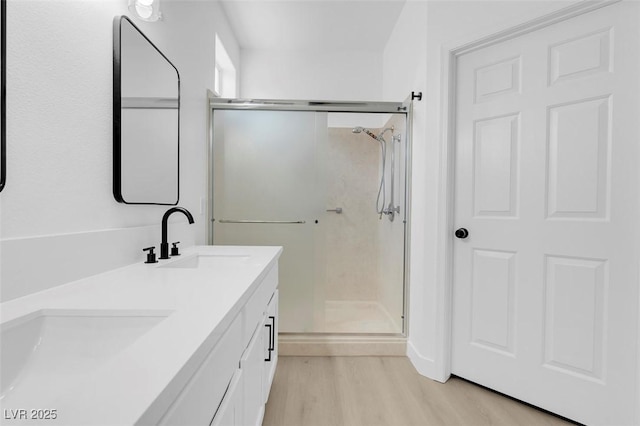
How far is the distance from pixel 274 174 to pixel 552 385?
202cm

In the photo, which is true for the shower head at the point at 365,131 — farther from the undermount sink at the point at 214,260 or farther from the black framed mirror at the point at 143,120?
the undermount sink at the point at 214,260

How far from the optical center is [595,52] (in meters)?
1.46

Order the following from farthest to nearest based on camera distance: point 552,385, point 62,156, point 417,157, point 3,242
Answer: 1. point 417,157
2. point 552,385
3. point 62,156
4. point 3,242

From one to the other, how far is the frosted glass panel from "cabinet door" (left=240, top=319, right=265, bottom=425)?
1.08m

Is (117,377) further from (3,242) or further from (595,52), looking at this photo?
(595,52)

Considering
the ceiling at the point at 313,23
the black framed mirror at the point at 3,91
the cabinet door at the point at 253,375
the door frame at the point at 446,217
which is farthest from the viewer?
the ceiling at the point at 313,23

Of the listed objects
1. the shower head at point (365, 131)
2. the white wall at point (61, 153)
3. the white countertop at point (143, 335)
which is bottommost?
the white countertop at point (143, 335)

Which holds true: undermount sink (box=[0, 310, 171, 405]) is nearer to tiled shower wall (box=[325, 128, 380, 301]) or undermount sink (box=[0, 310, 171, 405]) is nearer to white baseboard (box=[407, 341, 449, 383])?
white baseboard (box=[407, 341, 449, 383])

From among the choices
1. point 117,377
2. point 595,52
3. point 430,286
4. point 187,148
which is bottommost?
point 430,286

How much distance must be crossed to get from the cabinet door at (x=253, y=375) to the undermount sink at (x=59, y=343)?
14.9 inches

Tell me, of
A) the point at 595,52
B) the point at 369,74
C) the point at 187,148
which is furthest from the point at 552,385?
the point at 369,74

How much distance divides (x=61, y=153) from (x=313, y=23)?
253cm

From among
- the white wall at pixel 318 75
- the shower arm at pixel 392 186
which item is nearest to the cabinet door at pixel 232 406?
the shower arm at pixel 392 186

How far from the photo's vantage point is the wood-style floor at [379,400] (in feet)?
5.10
